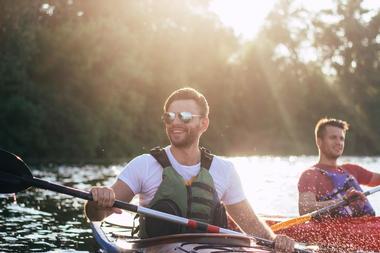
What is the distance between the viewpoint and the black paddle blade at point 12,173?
469 cm

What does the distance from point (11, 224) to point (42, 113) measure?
1554 centimetres

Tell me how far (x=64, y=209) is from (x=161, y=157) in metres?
6.84

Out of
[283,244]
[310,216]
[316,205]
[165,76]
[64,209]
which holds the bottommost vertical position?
[283,244]

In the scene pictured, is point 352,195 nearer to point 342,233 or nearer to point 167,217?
point 342,233

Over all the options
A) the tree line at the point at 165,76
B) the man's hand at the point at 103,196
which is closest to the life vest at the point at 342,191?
the man's hand at the point at 103,196

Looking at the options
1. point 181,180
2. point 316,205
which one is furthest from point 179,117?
point 316,205

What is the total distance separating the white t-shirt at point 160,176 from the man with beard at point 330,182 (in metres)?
1.98

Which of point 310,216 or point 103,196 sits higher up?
point 310,216

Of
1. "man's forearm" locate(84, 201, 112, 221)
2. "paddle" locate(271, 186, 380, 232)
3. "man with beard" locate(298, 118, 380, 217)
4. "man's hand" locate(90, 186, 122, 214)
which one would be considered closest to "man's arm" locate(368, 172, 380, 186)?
"man with beard" locate(298, 118, 380, 217)

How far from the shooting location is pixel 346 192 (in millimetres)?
6406

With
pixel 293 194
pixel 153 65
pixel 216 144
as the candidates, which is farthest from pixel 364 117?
pixel 293 194

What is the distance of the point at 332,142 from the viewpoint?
6.78 m

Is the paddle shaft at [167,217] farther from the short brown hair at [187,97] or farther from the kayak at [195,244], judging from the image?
the short brown hair at [187,97]

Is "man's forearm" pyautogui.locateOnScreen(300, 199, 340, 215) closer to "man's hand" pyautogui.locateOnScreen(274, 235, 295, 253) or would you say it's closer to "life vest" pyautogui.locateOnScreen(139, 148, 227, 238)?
"life vest" pyautogui.locateOnScreen(139, 148, 227, 238)
